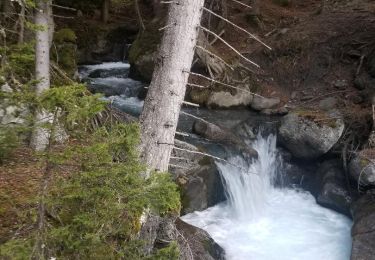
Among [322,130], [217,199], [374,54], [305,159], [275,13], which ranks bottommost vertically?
[217,199]

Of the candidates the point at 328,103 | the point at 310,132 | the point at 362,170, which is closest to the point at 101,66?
the point at 328,103

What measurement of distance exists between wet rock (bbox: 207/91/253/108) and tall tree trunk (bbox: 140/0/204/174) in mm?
7918

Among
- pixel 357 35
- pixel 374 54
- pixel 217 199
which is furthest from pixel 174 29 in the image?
pixel 357 35

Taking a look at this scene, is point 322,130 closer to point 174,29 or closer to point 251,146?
point 251,146

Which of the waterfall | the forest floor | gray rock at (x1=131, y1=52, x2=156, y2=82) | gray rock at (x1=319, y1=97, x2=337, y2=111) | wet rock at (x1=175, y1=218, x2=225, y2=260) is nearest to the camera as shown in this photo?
wet rock at (x1=175, y1=218, x2=225, y2=260)

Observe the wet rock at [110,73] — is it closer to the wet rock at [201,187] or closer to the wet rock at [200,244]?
the wet rock at [201,187]

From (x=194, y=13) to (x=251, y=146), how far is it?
6.78 meters

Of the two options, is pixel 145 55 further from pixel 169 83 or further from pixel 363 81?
pixel 169 83

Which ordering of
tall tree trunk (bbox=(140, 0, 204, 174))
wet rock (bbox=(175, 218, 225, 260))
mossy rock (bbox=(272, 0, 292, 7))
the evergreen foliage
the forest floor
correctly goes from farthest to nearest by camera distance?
mossy rock (bbox=(272, 0, 292, 7)), the forest floor, wet rock (bbox=(175, 218, 225, 260)), tall tree trunk (bbox=(140, 0, 204, 174)), the evergreen foliage

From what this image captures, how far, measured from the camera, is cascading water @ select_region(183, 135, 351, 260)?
877cm

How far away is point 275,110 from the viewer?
12.7m

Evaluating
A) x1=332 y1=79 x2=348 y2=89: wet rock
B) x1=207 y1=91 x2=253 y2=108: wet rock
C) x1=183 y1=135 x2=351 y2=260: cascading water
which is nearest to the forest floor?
x1=332 y1=79 x2=348 y2=89: wet rock

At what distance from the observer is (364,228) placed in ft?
27.7

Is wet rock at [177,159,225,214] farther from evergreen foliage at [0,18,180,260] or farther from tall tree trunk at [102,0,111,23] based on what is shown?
tall tree trunk at [102,0,111,23]
